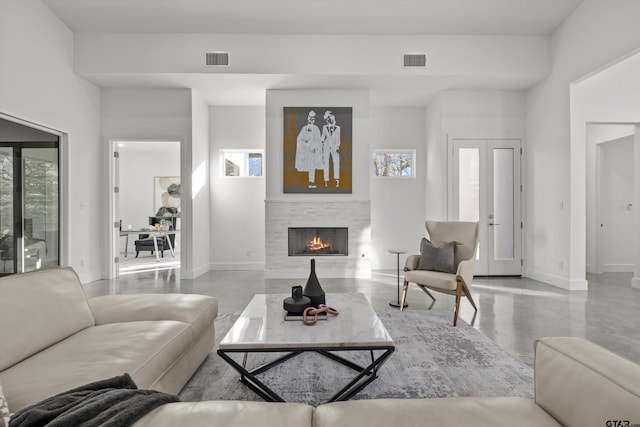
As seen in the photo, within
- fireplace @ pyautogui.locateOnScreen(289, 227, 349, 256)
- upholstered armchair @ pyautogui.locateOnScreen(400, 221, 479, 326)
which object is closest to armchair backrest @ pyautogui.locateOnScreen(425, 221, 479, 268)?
upholstered armchair @ pyautogui.locateOnScreen(400, 221, 479, 326)

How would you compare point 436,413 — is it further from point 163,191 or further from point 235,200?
point 163,191

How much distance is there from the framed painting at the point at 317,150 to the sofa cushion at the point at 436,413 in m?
4.92

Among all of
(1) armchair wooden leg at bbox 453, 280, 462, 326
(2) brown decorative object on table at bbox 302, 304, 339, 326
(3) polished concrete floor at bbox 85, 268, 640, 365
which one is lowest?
(3) polished concrete floor at bbox 85, 268, 640, 365

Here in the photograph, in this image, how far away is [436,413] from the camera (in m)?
0.97

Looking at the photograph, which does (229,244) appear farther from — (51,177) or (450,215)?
(450,215)

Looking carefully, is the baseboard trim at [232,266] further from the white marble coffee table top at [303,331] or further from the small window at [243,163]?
the white marble coffee table top at [303,331]

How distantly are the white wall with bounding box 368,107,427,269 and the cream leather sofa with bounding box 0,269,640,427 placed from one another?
4.65 metres

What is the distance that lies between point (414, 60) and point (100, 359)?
5.43m

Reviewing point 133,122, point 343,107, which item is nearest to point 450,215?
point 343,107

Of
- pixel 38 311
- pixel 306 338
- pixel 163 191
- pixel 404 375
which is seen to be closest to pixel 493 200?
pixel 404 375

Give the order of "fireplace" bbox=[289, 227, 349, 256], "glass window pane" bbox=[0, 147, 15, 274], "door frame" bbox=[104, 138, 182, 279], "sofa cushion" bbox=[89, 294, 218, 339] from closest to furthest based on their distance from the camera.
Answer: "sofa cushion" bbox=[89, 294, 218, 339] < "glass window pane" bbox=[0, 147, 15, 274] < "door frame" bbox=[104, 138, 182, 279] < "fireplace" bbox=[289, 227, 349, 256]

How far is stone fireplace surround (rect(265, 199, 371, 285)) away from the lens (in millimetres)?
5828

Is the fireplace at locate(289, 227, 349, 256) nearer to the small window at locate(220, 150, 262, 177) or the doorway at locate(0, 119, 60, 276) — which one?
the small window at locate(220, 150, 262, 177)

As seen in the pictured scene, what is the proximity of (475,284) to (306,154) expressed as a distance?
3412 millimetres
